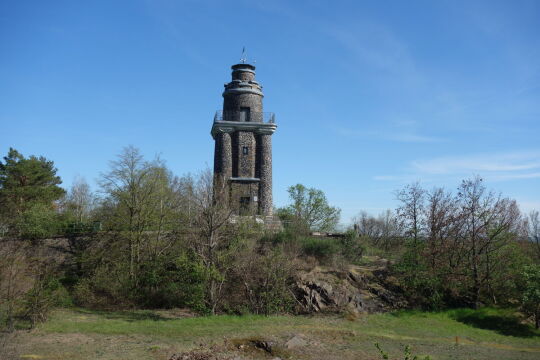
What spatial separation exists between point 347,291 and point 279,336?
7074 mm

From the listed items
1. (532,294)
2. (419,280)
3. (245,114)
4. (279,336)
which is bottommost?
(279,336)

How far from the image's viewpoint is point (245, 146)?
107 feet

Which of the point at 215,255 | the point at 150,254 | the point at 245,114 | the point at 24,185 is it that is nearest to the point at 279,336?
the point at 215,255

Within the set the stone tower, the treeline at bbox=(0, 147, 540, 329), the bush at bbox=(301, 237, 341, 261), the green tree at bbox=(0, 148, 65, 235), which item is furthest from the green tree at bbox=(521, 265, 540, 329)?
the green tree at bbox=(0, 148, 65, 235)

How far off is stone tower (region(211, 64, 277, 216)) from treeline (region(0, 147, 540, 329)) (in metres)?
6.55

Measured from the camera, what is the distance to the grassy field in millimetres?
13477

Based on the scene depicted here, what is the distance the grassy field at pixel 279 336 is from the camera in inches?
531

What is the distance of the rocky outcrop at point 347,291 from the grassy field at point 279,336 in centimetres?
114

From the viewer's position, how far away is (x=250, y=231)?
21.9 metres

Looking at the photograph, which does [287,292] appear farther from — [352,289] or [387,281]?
[387,281]

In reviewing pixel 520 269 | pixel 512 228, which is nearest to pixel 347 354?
pixel 520 269

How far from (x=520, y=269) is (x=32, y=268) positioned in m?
24.3

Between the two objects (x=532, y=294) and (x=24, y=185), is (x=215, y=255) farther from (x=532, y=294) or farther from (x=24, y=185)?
(x=24, y=185)

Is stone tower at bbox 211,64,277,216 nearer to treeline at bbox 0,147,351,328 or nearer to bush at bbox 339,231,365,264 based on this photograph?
treeline at bbox 0,147,351,328
